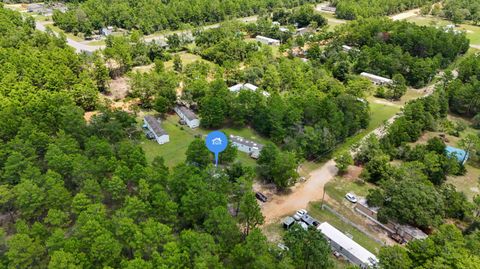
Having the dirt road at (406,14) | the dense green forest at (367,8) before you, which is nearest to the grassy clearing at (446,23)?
the dirt road at (406,14)

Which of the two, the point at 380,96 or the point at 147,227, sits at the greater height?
the point at 147,227

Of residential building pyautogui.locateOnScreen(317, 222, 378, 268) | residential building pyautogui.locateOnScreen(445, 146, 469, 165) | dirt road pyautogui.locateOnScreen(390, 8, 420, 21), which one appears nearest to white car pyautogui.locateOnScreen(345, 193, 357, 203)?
residential building pyautogui.locateOnScreen(317, 222, 378, 268)

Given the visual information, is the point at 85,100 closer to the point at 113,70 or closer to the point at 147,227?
the point at 113,70

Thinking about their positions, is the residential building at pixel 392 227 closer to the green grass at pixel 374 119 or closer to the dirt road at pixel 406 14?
the green grass at pixel 374 119

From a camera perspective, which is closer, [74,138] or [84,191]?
[84,191]

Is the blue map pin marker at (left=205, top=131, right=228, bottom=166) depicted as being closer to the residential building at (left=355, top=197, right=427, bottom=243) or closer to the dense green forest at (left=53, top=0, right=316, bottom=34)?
the residential building at (left=355, top=197, right=427, bottom=243)

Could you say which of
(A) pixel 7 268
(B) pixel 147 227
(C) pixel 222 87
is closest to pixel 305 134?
(C) pixel 222 87
